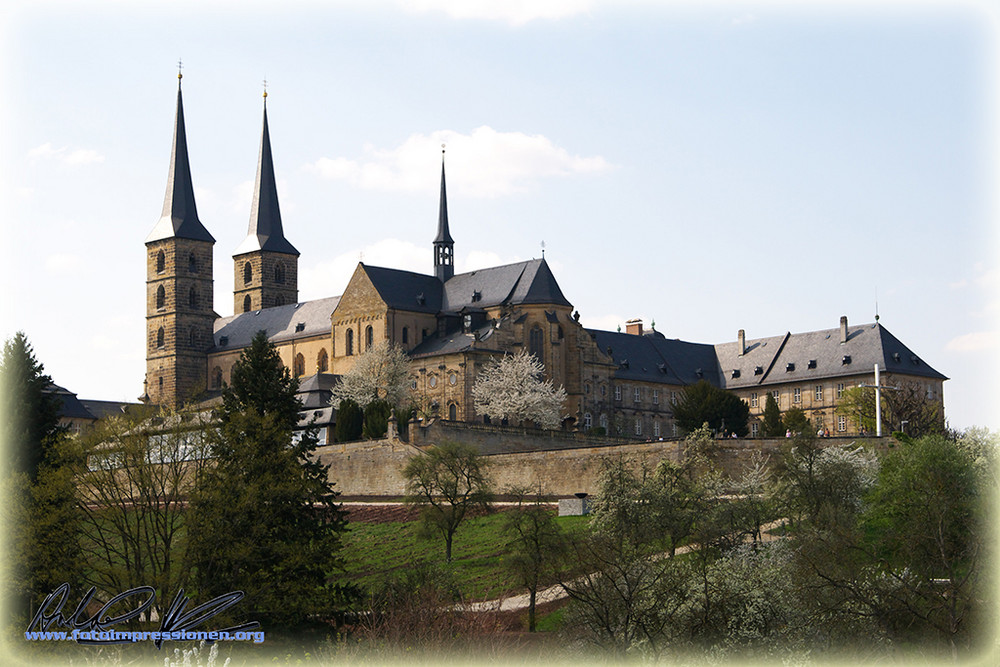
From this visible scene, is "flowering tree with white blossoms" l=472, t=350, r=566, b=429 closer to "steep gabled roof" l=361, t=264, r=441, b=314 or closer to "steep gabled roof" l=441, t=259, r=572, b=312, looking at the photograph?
"steep gabled roof" l=441, t=259, r=572, b=312

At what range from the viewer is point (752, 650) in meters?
39.3

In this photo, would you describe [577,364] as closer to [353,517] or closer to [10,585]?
[353,517]

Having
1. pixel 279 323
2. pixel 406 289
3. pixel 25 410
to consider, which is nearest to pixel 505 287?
pixel 406 289

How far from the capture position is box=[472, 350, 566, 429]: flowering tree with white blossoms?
320 ft

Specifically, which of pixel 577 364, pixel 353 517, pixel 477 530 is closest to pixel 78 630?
pixel 477 530

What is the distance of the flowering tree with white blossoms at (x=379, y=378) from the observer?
10088 centimetres

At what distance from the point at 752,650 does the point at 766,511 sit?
17350 millimetres

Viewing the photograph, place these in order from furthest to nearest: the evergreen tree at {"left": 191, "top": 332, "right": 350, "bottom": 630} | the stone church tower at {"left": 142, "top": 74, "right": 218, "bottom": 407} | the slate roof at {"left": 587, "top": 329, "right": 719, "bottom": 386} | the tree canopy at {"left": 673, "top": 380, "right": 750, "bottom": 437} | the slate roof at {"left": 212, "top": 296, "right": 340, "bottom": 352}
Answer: the stone church tower at {"left": 142, "top": 74, "right": 218, "bottom": 407}, the slate roof at {"left": 212, "top": 296, "right": 340, "bottom": 352}, the slate roof at {"left": 587, "top": 329, "right": 719, "bottom": 386}, the tree canopy at {"left": 673, "top": 380, "right": 750, "bottom": 437}, the evergreen tree at {"left": 191, "top": 332, "right": 350, "bottom": 630}

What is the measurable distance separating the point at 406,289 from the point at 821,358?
3128cm

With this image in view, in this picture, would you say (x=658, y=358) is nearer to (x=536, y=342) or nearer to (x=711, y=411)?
(x=536, y=342)

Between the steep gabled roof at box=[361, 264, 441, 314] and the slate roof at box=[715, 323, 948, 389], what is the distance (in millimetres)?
25172

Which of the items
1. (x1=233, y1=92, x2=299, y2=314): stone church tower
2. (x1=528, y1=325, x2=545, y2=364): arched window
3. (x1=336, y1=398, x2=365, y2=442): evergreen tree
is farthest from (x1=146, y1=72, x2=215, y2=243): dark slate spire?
(x1=336, y1=398, x2=365, y2=442): evergreen tree

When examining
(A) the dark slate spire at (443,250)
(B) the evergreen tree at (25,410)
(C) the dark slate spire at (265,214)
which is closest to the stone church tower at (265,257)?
(C) the dark slate spire at (265,214)

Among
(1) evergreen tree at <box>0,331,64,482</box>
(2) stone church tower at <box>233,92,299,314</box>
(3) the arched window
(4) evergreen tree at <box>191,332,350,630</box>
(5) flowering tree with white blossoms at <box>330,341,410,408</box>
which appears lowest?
(4) evergreen tree at <box>191,332,350,630</box>
